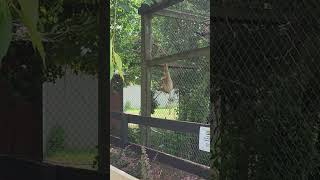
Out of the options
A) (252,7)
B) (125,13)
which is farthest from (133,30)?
(252,7)

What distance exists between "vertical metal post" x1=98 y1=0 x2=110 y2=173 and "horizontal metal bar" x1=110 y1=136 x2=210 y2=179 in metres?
0.62

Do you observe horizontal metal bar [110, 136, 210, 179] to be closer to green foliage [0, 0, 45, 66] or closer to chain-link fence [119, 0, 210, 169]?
chain-link fence [119, 0, 210, 169]

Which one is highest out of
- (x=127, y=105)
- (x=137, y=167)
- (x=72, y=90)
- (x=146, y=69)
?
(x=146, y=69)

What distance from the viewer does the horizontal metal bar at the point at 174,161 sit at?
2.74m

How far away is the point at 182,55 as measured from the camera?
3.01 metres

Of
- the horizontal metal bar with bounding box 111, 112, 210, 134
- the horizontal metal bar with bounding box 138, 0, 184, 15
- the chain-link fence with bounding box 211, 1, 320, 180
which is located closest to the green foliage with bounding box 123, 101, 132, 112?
the horizontal metal bar with bounding box 111, 112, 210, 134

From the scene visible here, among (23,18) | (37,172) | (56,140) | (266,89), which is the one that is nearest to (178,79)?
(266,89)

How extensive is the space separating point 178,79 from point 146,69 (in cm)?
43

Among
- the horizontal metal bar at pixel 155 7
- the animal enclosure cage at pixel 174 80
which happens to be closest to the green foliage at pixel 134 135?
the animal enclosure cage at pixel 174 80

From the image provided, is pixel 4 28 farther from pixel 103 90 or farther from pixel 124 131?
pixel 124 131

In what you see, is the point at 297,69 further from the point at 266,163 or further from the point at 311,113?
the point at 266,163

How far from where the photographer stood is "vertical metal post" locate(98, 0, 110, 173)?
2.33 m

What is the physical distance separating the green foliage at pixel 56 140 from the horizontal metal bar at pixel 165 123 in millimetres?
788

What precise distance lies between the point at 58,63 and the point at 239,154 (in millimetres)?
1012
